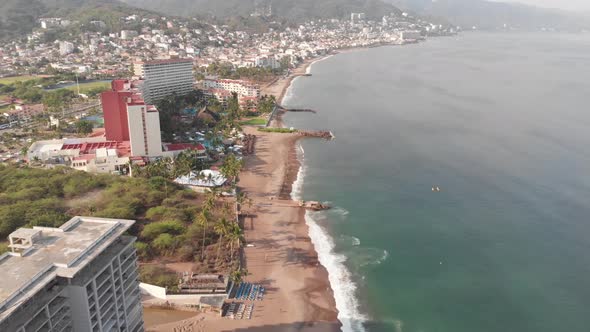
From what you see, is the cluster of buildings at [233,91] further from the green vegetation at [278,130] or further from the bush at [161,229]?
the bush at [161,229]

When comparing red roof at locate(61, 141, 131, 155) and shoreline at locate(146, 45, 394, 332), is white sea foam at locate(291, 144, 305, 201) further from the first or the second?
red roof at locate(61, 141, 131, 155)

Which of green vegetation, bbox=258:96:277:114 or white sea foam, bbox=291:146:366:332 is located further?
green vegetation, bbox=258:96:277:114

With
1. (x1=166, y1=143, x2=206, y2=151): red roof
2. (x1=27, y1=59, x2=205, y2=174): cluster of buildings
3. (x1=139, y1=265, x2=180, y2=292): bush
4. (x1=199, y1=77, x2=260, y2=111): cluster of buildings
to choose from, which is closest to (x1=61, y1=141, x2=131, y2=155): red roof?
(x1=27, y1=59, x2=205, y2=174): cluster of buildings

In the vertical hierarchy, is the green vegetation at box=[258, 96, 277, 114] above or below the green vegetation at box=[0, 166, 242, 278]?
above

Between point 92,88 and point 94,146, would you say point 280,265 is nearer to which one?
point 94,146

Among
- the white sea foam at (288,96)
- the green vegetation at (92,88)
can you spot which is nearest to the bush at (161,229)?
the white sea foam at (288,96)

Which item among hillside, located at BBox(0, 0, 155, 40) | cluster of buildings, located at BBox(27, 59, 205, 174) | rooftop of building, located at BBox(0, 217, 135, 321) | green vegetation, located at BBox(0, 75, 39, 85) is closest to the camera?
rooftop of building, located at BBox(0, 217, 135, 321)
